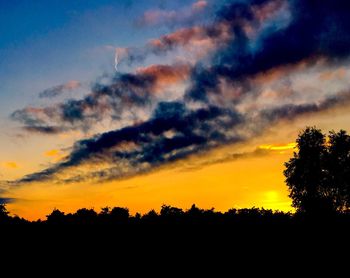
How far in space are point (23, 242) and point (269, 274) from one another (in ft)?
42.2

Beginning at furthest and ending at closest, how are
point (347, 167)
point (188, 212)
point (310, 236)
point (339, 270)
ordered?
point (347, 167) < point (188, 212) < point (310, 236) < point (339, 270)

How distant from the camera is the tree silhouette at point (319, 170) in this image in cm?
6134

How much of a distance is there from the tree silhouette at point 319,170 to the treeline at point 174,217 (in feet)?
123

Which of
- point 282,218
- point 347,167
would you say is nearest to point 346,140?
point 347,167

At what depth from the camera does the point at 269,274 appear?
67.3ft

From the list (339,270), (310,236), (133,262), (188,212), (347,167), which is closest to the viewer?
(133,262)

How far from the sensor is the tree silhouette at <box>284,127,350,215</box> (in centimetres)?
6134

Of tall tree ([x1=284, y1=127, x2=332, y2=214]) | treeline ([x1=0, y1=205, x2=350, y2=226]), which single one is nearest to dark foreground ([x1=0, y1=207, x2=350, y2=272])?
treeline ([x1=0, y1=205, x2=350, y2=226])

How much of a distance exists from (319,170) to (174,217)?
45308mm

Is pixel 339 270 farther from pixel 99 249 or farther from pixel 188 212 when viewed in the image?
pixel 99 249

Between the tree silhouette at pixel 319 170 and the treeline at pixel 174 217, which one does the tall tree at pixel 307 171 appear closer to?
the tree silhouette at pixel 319 170

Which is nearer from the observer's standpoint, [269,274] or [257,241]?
[269,274]

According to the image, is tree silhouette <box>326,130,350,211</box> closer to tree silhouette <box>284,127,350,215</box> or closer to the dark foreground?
tree silhouette <box>284,127,350,215</box>

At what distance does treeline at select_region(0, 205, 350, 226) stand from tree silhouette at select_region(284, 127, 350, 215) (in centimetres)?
3755
